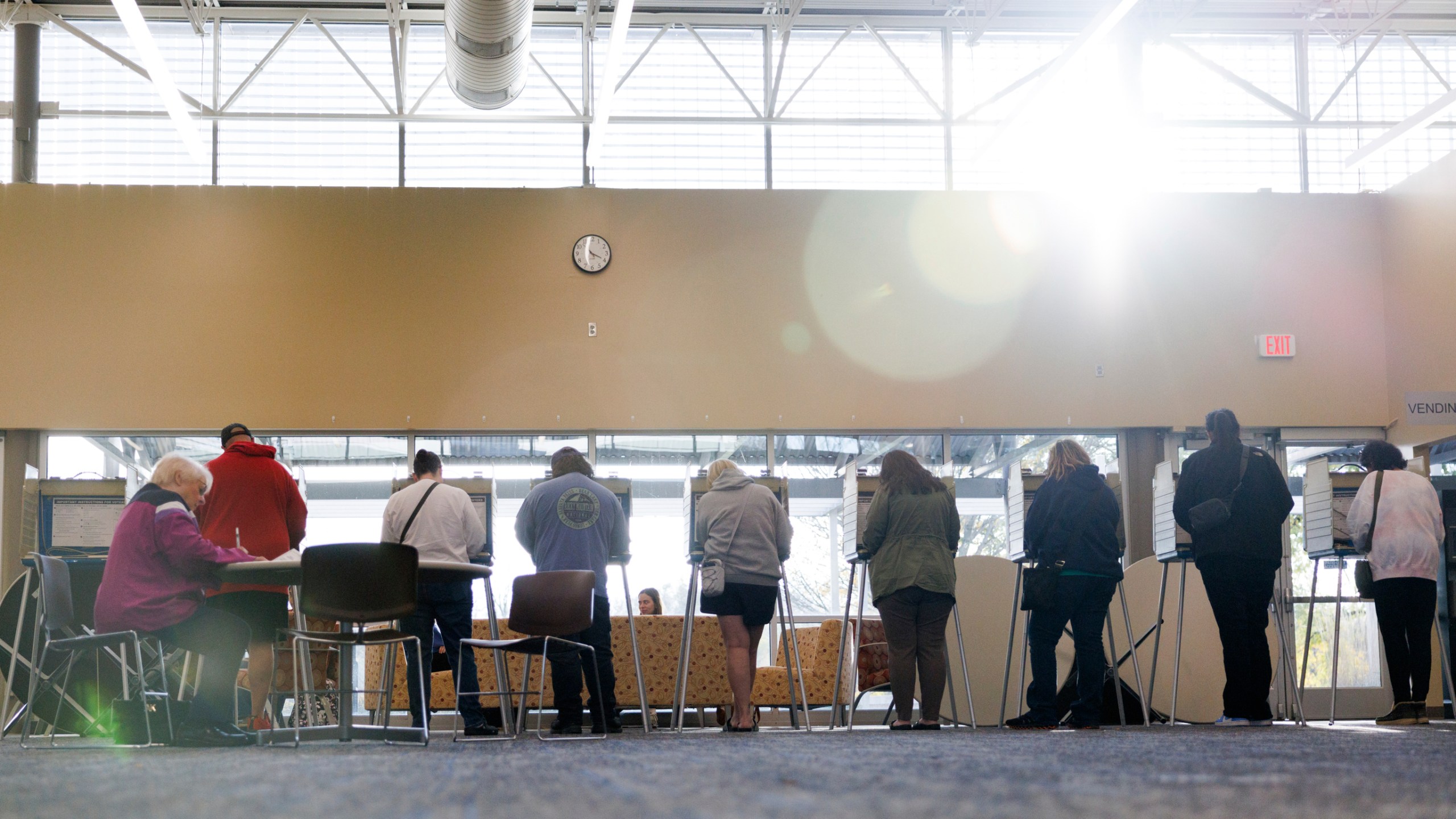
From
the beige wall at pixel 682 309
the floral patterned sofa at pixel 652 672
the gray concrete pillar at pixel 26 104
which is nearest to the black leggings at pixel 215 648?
the floral patterned sofa at pixel 652 672

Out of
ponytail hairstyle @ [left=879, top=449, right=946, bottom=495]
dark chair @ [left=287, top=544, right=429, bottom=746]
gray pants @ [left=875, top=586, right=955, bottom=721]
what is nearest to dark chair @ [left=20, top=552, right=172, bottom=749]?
dark chair @ [left=287, top=544, right=429, bottom=746]

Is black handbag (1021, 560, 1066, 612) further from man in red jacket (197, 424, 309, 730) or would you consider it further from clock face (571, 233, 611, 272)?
clock face (571, 233, 611, 272)

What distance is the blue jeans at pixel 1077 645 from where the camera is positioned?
6094 mm

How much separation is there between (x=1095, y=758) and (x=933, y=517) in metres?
2.96

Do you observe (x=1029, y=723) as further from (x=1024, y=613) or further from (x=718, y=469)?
(x=1024, y=613)

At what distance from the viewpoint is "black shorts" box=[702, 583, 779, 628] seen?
6219mm

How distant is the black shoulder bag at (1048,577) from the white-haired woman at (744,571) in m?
1.19

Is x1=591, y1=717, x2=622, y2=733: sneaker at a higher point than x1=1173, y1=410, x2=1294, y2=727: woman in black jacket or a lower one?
lower

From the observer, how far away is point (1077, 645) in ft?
20.4

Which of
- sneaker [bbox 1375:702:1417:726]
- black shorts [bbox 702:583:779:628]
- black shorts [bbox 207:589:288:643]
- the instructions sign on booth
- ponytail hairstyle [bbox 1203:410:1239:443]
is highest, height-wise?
the instructions sign on booth

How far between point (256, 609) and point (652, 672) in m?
3.11

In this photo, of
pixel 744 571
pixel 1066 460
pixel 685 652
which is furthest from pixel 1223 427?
pixel 685 652

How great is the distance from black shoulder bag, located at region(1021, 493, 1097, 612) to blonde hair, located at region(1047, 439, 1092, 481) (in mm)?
160

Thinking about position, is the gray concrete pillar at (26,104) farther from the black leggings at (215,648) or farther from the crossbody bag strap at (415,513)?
the black leggings at (215,648)
